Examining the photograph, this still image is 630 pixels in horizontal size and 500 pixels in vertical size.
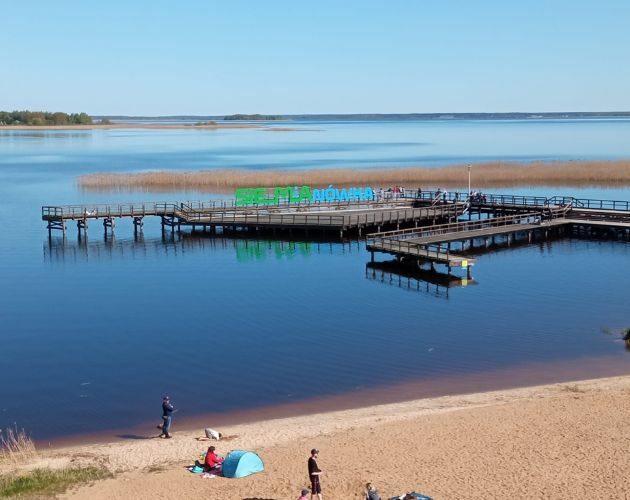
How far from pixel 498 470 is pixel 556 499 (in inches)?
83.7

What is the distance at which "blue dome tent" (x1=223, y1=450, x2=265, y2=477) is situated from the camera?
22438 mm

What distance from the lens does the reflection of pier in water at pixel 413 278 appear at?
4888 centimetres

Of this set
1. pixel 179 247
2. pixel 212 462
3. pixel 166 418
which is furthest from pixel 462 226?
pixel 212 462

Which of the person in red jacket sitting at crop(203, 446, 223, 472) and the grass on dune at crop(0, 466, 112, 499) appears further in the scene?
the person in red jacket sitting at crop(203, 446, 223, 472)

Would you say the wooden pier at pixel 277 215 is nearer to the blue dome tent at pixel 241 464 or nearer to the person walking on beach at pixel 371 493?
the blue dome tent at pixel 241 464

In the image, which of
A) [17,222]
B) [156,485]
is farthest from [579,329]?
[17,222]

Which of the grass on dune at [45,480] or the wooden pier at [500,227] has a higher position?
the wooden pier at [500,227]

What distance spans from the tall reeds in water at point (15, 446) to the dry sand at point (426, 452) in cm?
63

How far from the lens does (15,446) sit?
25.7 m

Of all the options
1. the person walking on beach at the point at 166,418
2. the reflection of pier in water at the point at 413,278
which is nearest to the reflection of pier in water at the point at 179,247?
the reflection of pier in water at the point at 413,278

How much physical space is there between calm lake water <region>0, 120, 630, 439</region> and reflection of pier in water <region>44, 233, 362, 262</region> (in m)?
0.21

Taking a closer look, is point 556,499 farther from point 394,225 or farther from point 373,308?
point 394,225

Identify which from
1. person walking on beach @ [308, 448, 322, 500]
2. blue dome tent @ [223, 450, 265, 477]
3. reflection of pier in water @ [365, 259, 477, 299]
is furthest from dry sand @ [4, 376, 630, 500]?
reflection of pier in water @ [365, 259, 477, 299]

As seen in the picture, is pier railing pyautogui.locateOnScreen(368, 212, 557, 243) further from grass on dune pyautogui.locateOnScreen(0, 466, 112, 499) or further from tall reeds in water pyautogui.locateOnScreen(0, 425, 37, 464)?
grass on dune pyautogui.locateOnScreen(0, 466, 112, 499)
